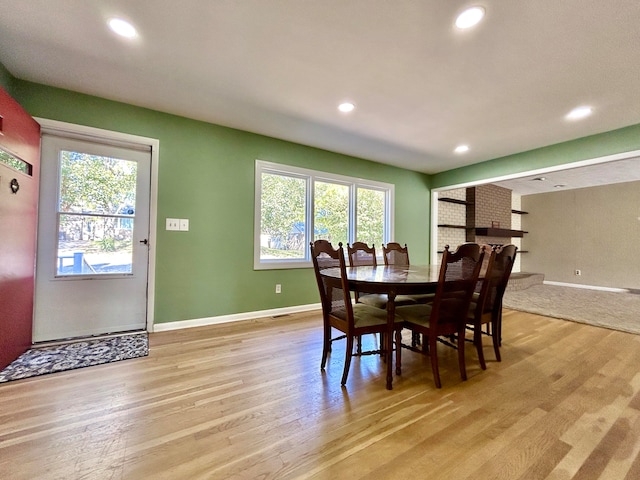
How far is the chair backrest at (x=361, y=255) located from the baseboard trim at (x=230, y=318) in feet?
4.16

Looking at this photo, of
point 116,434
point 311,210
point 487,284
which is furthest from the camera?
point 311,210

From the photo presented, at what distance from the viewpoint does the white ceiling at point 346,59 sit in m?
1.61

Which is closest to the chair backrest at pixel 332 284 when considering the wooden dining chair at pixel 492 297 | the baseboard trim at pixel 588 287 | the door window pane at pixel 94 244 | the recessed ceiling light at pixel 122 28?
the wooden dining chair at pixel 492 297

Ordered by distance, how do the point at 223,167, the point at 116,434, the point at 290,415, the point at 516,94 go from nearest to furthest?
the point at 116,434
the point at 290,415
the point at 516,94
the point at 223,167

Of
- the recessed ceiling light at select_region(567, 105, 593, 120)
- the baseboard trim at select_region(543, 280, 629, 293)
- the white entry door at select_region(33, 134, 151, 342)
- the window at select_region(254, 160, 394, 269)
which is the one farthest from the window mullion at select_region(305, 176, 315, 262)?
the baseboard trim at select_region(543, 280, 629, 293)

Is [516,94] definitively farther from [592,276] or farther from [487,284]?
[592,276]

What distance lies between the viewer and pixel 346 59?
6.66ft

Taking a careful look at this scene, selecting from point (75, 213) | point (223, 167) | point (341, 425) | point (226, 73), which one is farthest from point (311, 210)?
point (341, 425)

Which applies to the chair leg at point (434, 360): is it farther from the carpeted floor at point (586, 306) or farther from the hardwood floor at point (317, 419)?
the carpeted floor at point (586, 306)

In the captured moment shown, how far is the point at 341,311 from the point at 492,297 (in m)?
1.37

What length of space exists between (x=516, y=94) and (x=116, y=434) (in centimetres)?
380

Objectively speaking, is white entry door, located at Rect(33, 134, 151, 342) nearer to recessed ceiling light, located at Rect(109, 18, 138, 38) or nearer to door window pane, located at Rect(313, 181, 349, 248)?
recessed ceiling light, located at Rect(109, 18, 138, 38)

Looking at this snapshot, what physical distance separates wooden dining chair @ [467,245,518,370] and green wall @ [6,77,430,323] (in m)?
2.27

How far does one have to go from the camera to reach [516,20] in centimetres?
164
